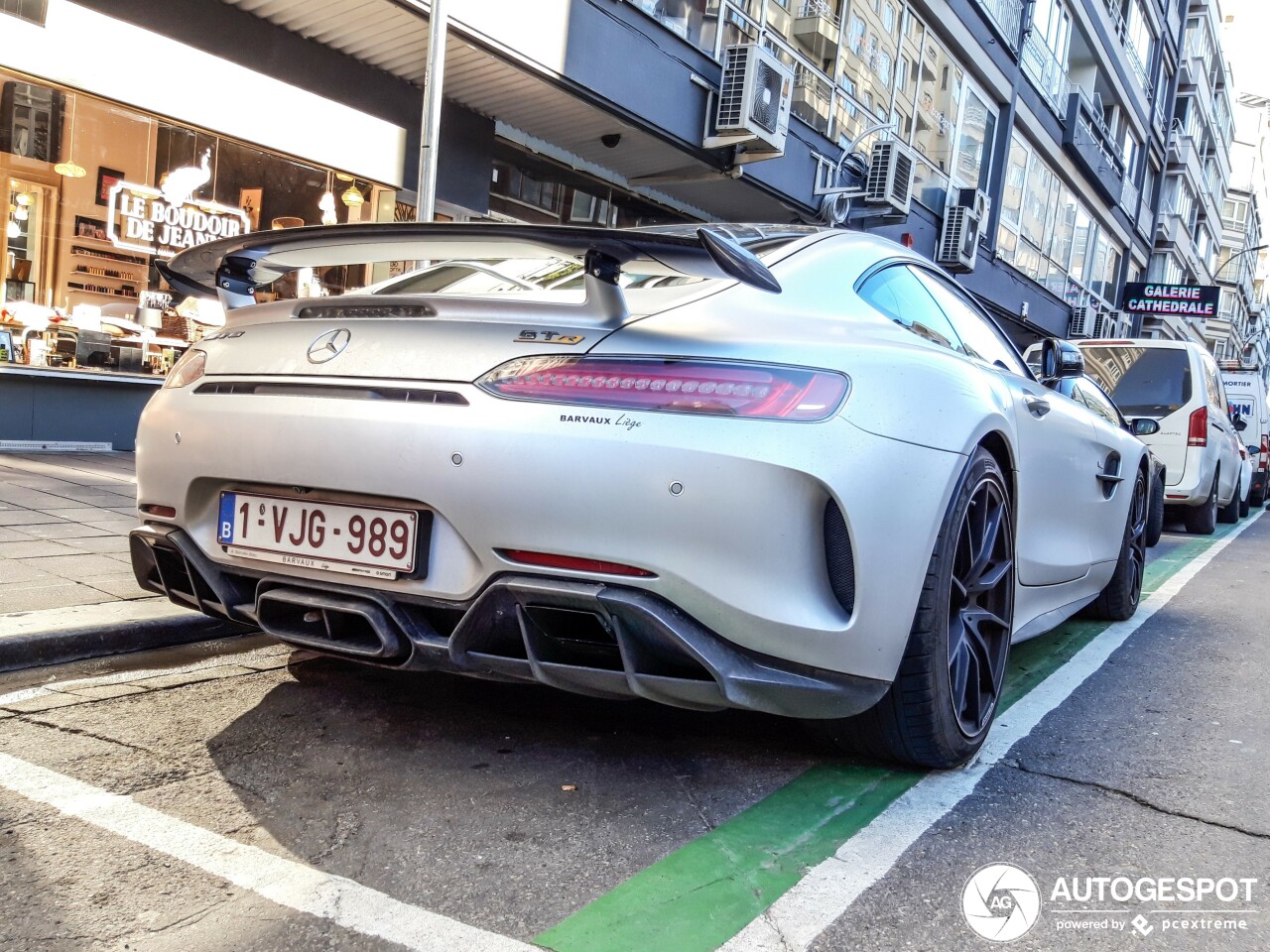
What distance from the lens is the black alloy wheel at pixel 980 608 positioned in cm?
266

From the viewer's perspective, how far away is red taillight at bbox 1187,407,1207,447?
9.99m

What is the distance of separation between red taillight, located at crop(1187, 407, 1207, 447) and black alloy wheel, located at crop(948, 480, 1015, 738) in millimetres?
8086

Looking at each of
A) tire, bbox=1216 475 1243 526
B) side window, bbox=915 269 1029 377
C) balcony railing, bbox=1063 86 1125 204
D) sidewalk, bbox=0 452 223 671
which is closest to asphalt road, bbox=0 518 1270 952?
sidewalk, bbox=0 452 223 671

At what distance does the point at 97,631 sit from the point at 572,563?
190cm

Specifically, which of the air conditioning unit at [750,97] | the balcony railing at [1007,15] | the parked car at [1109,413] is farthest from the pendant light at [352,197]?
the balcony railing at [1007,15]

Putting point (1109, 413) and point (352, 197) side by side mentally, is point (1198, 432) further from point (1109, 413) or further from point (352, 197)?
point (352, 197)

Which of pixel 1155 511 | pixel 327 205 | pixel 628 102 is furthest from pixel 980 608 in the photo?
pixel 628 102

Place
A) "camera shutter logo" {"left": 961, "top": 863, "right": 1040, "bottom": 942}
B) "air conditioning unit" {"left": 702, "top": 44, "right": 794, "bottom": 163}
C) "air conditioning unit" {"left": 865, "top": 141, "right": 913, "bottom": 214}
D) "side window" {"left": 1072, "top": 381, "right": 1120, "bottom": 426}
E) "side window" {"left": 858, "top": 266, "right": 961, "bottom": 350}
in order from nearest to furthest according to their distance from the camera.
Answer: "camera shutter logo" {"left": 961, "top": 863, "right": 1040, "bottom": 942} → "side window" {"left": 858, "top": 266, "right": 961, "bottom": 350} → "side window" {"left": 1072, "top": 381, "right": 1120, "bottom": 426} → "air conditioning unit" {"left": 702, "top": 44, "right": 794, "bottom": 163} → "air conditioning unit" {"left": 865, "top": 141, "right": 913, "bottom": 214}

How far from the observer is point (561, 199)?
1200 cm

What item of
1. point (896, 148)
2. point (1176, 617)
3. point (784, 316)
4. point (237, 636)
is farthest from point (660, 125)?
point (784, 316)

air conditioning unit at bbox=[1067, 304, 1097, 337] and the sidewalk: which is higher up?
air conditioning unit at bbox=[1067, 304, 1097, 337]

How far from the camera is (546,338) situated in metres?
2.26

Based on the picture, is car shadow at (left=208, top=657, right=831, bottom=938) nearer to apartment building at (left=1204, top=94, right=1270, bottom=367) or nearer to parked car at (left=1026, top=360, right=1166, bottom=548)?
parked car at (left=1026, top=360, right=1166, bottom=548)

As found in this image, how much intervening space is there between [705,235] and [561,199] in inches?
407
